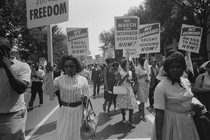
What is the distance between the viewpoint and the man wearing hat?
249cm

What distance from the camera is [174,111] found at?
8.34 feet

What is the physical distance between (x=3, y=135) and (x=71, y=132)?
3.27 ft

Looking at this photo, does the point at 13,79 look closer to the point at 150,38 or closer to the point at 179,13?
the point at 150,38

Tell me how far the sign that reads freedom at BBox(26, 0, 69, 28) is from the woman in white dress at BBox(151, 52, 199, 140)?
2654mm

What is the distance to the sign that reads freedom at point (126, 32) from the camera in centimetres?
738

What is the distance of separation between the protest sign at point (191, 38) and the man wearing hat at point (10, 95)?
25.4ft

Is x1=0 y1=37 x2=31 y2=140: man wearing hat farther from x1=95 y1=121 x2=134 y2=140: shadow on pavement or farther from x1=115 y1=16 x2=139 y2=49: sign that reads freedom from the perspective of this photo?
x1=115 y1=16 x2=139 y2=49: sign that reads freedom

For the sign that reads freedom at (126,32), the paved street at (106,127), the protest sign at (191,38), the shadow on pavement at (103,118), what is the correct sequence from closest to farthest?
the paved street at (106,127) < the shadow on pavement at (103,118) < the sign that reads freedom at (126,32) < the protest sign at (191,38)

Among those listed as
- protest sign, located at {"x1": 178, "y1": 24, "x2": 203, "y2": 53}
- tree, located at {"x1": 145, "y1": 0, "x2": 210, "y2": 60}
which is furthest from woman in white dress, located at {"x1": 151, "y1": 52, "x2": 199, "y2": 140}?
tree, located at {"x1": 145, "y1": 0, "x2": 210, "y2": 60}

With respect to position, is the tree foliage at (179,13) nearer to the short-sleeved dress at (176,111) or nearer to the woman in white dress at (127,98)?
the woman in white dress at (127,98)

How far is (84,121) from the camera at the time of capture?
3.24 m

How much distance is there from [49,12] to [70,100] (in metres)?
2.02

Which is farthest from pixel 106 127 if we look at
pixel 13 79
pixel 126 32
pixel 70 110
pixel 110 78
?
pixel 13 79

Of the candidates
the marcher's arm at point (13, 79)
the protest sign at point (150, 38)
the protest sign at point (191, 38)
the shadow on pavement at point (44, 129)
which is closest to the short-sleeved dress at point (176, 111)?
the marcher's arm at point (13, 79)
